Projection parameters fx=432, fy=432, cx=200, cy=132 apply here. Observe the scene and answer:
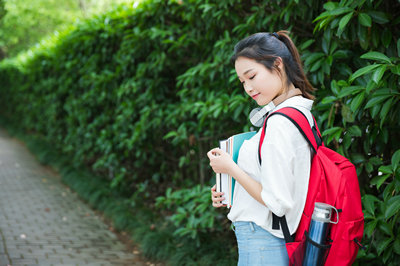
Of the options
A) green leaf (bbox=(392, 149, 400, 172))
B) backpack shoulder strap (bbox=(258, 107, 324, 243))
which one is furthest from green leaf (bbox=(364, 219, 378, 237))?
backpack shoulder strap (bbox=(258, 107, 324, 243))

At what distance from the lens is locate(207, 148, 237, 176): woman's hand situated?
187 cm

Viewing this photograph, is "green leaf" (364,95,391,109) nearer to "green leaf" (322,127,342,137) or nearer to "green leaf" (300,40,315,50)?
"green leaf" (322,127,342,137)

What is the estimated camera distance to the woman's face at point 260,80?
187 cm

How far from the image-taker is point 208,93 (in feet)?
13.8

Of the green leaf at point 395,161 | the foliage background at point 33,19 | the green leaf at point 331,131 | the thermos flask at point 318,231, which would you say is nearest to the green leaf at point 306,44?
the green leaf at point 331,131

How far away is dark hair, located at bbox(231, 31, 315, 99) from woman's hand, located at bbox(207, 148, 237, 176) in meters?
0.42

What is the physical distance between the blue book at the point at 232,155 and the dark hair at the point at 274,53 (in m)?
0.31

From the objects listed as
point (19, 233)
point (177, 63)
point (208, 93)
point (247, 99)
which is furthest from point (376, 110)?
point (19, 233)

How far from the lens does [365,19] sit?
7.87 feet

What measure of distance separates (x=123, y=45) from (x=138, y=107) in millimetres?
878

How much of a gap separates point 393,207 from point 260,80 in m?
1.05

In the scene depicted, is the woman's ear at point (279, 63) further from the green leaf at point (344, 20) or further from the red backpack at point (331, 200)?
the green leaf at point (344, 20)

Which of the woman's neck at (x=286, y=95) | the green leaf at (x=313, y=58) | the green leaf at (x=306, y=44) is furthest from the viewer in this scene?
the green leaf at (x=306, y=44)

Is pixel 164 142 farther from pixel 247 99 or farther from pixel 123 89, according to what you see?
pixel 247 99
